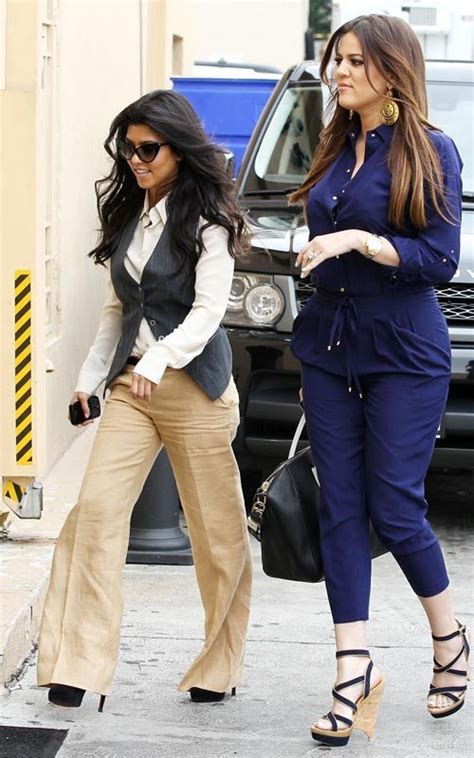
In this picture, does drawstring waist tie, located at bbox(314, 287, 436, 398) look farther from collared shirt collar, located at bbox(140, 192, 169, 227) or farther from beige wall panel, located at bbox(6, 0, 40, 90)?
beige wall panel, located at bbox(6, 0, 40, 90)

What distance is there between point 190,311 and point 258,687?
1.29 metres

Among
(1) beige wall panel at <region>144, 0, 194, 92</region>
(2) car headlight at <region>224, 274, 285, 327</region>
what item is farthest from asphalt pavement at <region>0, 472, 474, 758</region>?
(1) beige wall panel at <region>144, 0, 194, 92</region>

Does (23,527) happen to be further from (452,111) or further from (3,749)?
(452,111)

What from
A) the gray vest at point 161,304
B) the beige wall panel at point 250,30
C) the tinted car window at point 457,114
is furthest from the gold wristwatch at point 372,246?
the beige wall panel at point 250,30

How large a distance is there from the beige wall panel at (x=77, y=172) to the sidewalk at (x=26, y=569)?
2.32ft

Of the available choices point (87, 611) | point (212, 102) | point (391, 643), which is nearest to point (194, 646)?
point (391, 643)

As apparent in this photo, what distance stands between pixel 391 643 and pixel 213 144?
1950 mm

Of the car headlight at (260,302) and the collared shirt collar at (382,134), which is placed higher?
the collared shirt collar at (382,134)

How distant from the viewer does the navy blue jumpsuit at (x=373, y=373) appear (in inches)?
159

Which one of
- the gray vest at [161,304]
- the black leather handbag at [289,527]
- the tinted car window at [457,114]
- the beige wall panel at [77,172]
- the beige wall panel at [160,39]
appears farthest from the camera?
the beige wall panel at [160,39]

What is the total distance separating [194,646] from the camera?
506cm

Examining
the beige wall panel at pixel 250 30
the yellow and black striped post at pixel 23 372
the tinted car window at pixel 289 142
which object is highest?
the tinted car window at pixel 289 142

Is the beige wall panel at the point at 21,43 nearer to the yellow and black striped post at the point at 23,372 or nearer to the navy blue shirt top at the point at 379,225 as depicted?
the yellow and black striped post at the point at 23,372

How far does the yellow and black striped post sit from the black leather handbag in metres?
1.67
